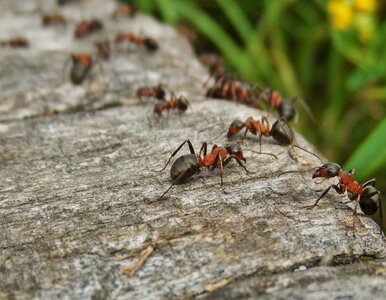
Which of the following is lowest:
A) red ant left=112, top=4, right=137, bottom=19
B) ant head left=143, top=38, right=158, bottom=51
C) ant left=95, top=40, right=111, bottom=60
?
ant left=95, top=40, right=111, bottom=60

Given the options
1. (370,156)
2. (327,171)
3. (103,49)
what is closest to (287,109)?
(370,156)

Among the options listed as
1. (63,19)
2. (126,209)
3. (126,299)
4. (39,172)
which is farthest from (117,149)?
(63,19)

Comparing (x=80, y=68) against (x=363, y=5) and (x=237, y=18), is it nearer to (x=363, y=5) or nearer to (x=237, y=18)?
(x=237, y=18)

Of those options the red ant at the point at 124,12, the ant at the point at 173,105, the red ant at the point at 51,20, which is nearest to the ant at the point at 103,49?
the red ant at the point at 51,20

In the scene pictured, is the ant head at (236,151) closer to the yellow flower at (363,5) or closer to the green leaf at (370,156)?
the green leaf at (370,156)

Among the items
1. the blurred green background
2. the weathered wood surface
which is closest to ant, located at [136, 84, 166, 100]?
the weathered wood surface

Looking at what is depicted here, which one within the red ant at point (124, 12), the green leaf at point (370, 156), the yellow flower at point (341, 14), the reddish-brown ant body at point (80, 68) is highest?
the yellow flower at point (341, 14)

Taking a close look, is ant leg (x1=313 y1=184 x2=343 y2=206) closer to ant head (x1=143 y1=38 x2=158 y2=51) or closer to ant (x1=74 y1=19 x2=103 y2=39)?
ant head (x1=143 y1=38 x2=158 y2=51)
